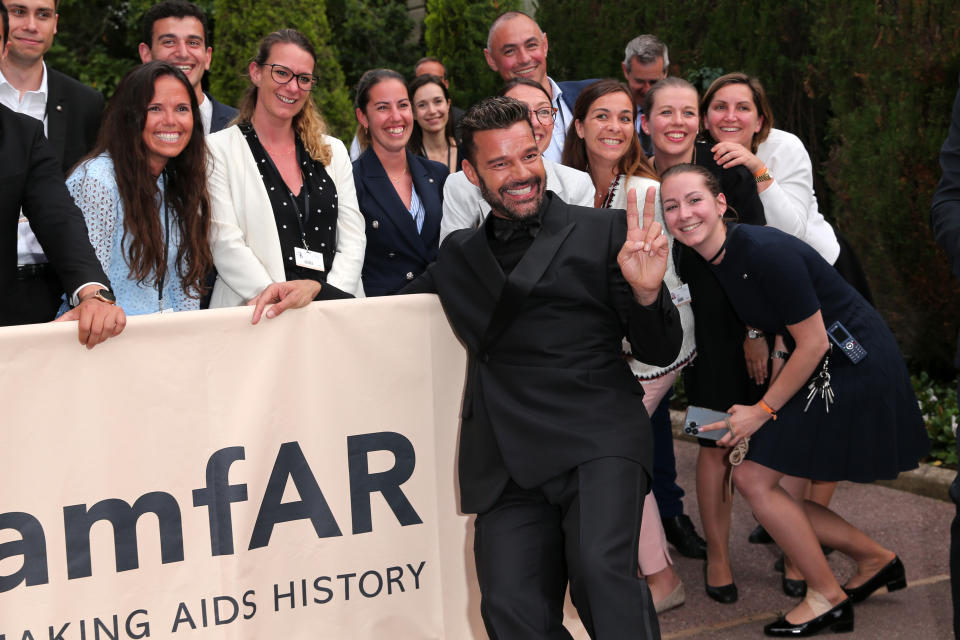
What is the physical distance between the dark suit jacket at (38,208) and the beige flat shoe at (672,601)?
2.70m

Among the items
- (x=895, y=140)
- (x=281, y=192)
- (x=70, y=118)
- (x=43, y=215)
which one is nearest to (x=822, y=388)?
(x=281, y=192)

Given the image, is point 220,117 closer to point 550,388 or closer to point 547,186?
point 547,186

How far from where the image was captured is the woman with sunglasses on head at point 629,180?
15.0 feet

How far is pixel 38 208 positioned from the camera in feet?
12.2

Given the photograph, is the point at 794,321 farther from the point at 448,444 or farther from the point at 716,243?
the point at 448,444

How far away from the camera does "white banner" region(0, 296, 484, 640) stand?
138 inches

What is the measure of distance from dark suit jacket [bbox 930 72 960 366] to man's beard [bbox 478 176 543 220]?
4.00 ft

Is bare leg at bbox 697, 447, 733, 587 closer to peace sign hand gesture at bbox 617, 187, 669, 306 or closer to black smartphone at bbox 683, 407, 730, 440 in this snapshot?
black smartphone at bbox 683, 407, 730, 440

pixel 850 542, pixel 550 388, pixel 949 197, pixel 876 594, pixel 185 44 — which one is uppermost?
pixel 185 44

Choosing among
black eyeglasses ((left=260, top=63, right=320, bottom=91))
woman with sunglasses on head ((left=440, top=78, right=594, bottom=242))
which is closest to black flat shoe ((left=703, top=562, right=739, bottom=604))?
woman with sunglasses on head ((left=440, top=78, right=594, bottom=242))

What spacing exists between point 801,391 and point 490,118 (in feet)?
5.74

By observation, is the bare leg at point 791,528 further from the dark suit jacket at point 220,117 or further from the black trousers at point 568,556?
the dark suit jacket at point 220,117

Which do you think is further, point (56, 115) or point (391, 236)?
point (391, 236)

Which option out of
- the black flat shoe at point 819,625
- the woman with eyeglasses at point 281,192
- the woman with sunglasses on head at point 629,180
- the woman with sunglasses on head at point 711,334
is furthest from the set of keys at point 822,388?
the woman with eyeglasses at point 281,192
